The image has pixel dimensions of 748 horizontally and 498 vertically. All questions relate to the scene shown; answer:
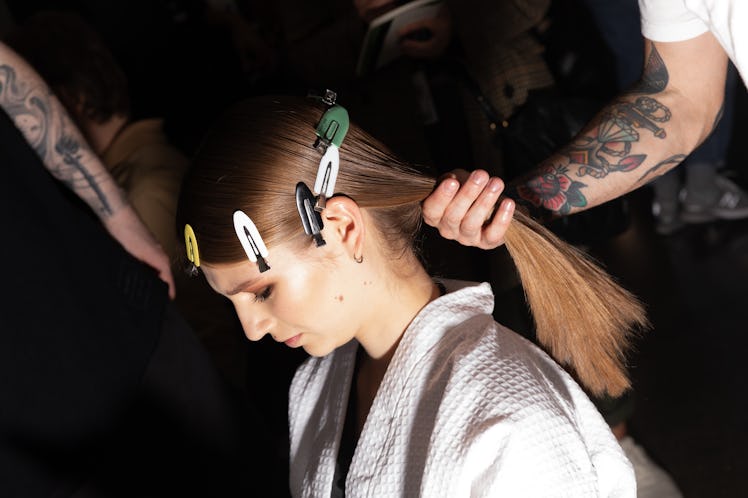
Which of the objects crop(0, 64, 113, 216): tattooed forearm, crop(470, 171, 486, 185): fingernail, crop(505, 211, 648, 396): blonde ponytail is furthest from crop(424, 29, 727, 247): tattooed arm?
crop(0, 64, 113, 216): tattooed forearm

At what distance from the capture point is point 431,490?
1019 millimetres

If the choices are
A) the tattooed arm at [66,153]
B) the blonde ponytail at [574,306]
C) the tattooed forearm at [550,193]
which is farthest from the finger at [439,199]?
the tattooed arm at [66,153]

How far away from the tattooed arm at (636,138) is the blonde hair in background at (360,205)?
4.3 inches

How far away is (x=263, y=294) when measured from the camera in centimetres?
111

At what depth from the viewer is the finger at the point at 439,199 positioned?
1008mm

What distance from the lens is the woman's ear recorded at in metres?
1.07

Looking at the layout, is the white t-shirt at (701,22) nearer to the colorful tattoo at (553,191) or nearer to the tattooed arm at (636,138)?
the tattooed arm at (636,138)

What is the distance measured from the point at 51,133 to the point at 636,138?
1020 mm

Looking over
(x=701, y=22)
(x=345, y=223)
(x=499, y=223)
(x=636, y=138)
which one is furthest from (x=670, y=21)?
(x=345, y=223)

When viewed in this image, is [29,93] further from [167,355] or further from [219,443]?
[219,443]

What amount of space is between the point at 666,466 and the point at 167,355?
1114 mm

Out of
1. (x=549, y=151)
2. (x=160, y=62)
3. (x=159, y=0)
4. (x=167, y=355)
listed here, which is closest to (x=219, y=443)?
(x=167, y=355)

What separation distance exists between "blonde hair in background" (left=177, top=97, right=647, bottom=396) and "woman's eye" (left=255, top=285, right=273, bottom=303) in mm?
63

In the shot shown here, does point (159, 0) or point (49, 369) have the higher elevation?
point (159, 0)
